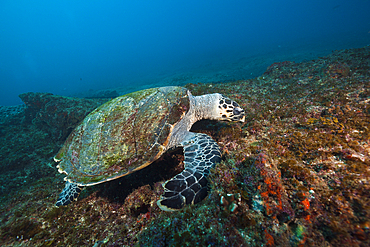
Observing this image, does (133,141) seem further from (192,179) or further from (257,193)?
(257,193)

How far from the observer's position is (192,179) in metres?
1.98

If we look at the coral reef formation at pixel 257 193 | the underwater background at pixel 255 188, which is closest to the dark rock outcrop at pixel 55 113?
the underwater background at pixel 255 188

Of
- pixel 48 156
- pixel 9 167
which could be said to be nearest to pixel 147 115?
pixel 48 156

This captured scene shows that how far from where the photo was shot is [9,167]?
4746 millimetres

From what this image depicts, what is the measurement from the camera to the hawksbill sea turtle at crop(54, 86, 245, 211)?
245cm

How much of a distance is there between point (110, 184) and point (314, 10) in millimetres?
123679

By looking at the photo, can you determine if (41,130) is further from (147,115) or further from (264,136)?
(264,136)

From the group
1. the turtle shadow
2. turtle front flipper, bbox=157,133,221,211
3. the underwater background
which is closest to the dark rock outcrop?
the underwater background

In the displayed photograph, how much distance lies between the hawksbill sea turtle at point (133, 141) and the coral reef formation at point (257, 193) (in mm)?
371

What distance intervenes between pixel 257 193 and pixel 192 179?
0.86m

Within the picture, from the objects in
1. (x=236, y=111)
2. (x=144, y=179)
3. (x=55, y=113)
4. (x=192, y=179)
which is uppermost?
(x=55, y=113)

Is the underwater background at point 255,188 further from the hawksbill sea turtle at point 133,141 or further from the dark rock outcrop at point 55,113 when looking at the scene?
the dark rock outcrop at point 55,113

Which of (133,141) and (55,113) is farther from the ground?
(55,113)

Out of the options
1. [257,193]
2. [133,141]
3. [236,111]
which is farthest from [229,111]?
[133,141]
